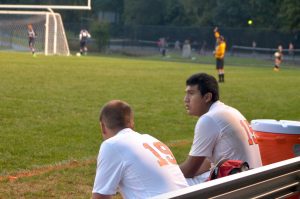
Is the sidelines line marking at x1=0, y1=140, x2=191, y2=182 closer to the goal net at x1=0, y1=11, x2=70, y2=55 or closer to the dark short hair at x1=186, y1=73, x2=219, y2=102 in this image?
the dark short hair at x1=186, y1=73, x2=219, y2=102

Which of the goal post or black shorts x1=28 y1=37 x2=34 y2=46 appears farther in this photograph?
black shorts x1=28 y1=37 x2=34 y2=46

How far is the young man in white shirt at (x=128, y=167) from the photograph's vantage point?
4.48 meters

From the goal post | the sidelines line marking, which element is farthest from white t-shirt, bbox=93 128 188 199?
the goal post

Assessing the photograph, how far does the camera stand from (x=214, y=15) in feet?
250

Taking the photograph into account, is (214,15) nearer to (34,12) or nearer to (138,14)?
(138,14)

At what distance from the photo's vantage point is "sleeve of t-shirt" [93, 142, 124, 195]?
177 inches

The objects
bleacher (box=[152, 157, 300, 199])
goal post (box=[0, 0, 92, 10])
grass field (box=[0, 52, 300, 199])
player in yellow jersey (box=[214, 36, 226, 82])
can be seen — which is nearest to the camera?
bleacher (box=[152, 157, 300, 199])

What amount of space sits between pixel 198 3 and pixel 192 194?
249 ft

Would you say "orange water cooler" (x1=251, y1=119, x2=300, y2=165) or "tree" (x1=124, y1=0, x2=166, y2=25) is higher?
"orange water cooler" (x1=251, y1=119, x2=300, y2=165)

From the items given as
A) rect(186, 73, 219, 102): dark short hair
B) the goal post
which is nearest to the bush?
the goal post

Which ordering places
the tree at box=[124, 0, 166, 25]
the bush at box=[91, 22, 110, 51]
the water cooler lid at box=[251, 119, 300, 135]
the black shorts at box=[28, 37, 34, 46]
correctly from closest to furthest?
the water cooler lid at box=[251, 119, 300, 135] < the black shorts at box=[28, 37, 34, 46] < the bush at box=[91, 22, 110, 51] < the tree at box=[124, 0, 166, 25]

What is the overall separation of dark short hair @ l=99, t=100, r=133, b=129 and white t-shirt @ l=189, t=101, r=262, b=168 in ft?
4.25

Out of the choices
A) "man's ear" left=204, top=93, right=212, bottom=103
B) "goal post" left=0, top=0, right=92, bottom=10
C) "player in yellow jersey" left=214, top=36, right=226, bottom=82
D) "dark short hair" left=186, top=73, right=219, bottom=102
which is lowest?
"player in yellow jersey" left=214, top=36, right=226, bottom=82

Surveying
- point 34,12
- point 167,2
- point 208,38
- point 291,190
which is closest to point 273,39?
point 208,38
